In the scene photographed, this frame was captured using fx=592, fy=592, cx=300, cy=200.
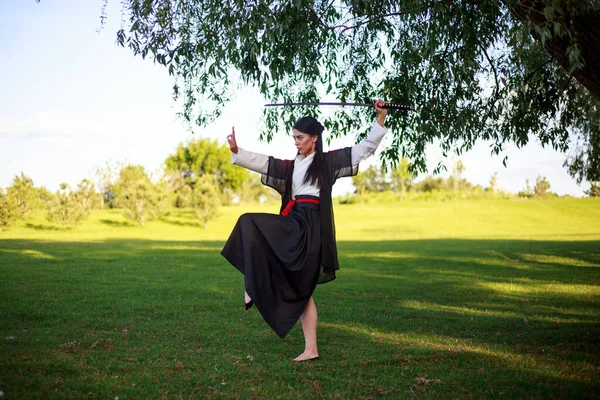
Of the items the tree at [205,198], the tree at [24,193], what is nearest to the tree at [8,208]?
the tree at [24,193]

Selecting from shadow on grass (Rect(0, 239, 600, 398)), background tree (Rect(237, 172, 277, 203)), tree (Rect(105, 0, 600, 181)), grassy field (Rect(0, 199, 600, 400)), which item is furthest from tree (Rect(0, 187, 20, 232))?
background tree (Rect(237, 172, 277, 203))

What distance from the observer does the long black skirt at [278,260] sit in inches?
229

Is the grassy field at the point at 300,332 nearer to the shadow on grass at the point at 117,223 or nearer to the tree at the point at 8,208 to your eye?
the tree at the point at 8,208

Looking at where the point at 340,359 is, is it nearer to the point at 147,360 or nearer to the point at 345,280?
the point at 147,360

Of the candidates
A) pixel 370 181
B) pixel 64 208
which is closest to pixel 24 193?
pixel 64 208

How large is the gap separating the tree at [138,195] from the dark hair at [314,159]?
105 ft

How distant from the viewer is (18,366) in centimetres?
522

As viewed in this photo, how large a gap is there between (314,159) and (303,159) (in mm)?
141

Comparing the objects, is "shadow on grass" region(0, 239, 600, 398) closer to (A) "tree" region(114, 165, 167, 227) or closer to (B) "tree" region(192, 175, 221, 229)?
(A) "tree" region(114, 165, 167, 227)

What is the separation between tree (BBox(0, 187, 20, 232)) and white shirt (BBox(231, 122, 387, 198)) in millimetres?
28193

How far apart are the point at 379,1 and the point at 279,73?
1590 mm

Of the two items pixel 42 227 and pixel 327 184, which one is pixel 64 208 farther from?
pixel 327 184

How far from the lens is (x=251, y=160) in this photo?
20.3 ft

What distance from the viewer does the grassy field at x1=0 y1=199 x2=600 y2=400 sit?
196 inches
